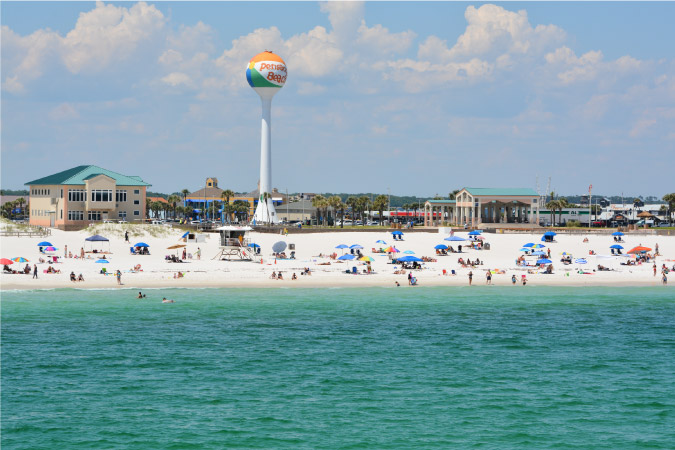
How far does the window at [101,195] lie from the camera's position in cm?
9025

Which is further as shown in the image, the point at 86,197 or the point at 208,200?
the point at 208,200

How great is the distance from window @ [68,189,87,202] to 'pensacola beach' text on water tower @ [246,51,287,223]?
24.0 metres

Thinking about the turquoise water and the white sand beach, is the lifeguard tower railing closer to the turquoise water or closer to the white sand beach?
→ the white sand beach

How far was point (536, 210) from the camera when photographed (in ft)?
359

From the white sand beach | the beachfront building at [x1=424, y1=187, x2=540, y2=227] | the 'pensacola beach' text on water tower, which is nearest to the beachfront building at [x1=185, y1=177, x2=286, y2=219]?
the 'pensacola beach' text on water tower

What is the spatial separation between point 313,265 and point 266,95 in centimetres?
5097

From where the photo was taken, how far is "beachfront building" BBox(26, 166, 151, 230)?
89.4 m

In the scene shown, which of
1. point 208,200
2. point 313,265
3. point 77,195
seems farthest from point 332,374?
point 208,200

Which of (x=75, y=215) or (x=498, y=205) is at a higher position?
(x=498, y=205)

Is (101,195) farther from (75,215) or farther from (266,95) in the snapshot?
(266,95)

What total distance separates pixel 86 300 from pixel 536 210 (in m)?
76.0

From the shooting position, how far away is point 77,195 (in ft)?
295

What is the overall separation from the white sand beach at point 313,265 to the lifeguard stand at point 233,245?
52.7 inches

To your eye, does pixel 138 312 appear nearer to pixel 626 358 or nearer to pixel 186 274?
pixel 186 274
